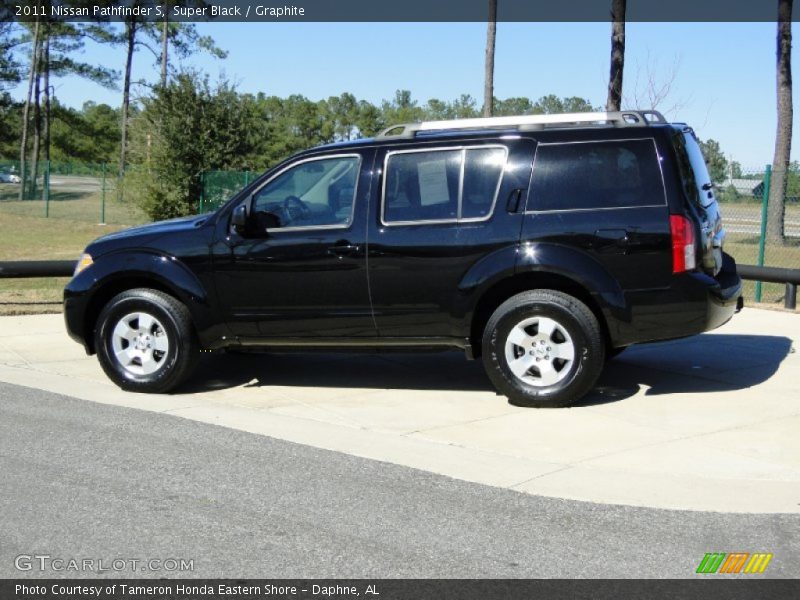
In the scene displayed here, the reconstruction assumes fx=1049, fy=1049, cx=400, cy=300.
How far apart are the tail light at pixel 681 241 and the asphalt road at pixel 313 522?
8.10 feet

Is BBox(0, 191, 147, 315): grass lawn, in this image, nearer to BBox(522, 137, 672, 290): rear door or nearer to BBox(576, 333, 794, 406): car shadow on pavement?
BBox(576, 333, 794, 406): car shadow on pavement

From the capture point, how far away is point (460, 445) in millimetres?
6898

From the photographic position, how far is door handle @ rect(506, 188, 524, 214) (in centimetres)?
783

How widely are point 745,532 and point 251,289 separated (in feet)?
14.6

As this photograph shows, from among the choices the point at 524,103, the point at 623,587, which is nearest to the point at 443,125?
the point at 623,587

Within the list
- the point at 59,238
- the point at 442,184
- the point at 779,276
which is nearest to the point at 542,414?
the point at 442,184

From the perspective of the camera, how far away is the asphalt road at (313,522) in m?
4.78

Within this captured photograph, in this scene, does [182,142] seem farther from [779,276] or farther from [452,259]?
[452,259]

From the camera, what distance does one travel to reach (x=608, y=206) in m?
7.67

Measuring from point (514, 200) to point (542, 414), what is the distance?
63.0 inches

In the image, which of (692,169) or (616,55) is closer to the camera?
(692,169)

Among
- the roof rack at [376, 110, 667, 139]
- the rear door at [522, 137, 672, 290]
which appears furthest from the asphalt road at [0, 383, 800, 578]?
the roof rack at [376, 110, 667, 139]

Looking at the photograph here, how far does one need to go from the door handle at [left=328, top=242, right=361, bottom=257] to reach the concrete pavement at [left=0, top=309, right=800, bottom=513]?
3.82 feet

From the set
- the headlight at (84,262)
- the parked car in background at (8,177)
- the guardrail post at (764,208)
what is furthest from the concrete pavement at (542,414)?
the parked car in background at (8,177)
